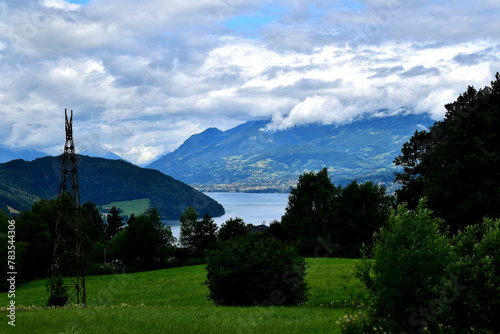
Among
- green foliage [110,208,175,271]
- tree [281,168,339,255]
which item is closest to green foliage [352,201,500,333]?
tree [281,168,339,255]

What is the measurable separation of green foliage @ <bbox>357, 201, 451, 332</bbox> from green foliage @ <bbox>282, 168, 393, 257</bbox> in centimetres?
3927

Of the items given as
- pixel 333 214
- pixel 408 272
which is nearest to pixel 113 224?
pixel 333 214

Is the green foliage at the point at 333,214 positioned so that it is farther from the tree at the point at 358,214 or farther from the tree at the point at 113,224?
the tree at the point at 113,224

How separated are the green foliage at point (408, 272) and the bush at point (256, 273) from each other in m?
7.81

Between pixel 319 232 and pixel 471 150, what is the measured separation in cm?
3353

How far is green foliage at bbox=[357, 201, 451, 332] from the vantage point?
9.38 m

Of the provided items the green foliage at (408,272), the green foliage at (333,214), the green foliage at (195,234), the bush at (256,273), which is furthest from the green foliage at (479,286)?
the green foliage at (195,234)

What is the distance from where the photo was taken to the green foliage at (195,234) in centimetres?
6950

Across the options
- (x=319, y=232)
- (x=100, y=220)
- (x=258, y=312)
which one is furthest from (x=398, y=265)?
(x=100, y=220)

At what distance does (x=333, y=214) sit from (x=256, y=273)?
3798cm

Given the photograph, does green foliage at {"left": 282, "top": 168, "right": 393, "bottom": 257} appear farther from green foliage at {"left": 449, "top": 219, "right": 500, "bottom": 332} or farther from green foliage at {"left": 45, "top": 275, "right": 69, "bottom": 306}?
green foliage at {"left": 449, "top": 219, "right": 500, "bottom": 332}

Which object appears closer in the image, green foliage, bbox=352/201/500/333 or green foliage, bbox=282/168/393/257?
green foliage, bbox=352/201/500/333

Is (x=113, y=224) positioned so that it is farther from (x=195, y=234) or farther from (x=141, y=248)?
(x=141, y=248)

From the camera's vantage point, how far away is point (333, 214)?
2110 inches
